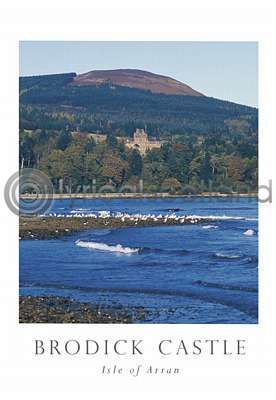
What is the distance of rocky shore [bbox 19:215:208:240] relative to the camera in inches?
371

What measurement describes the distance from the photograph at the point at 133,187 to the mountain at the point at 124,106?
0.01 m

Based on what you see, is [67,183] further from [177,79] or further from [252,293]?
[252,293]

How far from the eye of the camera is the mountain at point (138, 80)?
928 cm

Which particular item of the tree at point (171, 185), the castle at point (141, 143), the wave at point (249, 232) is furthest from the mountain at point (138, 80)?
the wave at point (249, 232)

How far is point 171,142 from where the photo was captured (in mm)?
9648

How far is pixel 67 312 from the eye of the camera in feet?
28.3

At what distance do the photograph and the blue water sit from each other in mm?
15

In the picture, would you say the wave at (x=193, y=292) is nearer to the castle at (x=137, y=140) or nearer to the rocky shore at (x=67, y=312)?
the rocky shore at (x=67, y=312)

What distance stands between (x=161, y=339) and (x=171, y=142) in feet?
8.30

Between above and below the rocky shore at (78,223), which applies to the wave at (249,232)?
below

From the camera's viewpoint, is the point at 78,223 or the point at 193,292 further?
the point at 78,223

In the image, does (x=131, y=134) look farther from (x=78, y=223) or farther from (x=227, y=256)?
(x=227, y=256)

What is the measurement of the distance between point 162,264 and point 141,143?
139cm

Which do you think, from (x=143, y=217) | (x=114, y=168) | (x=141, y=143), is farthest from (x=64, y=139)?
(x=143, y=217)
